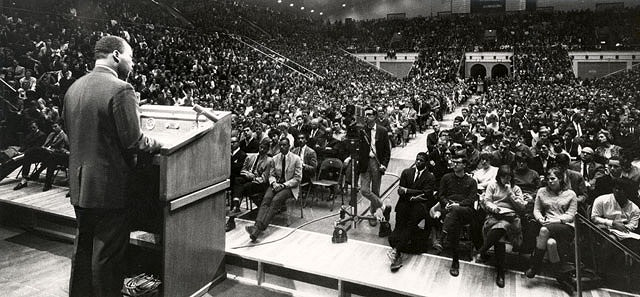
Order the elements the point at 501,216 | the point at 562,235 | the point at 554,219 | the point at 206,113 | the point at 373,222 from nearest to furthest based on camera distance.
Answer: the point at 206,113, the point at 562,235, the point at 554,219, the point at 501,216, the point at 373,222

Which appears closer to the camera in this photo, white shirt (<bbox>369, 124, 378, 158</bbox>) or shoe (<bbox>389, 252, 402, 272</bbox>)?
shoe (<bbox>389, 252, 402, 272</bbox>)

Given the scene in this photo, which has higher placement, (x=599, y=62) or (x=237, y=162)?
(x=599, y=62)

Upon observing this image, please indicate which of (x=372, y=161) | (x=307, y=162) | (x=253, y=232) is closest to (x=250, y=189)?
(x=307, y=162)

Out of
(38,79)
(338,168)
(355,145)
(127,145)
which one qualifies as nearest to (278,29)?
(38,79)

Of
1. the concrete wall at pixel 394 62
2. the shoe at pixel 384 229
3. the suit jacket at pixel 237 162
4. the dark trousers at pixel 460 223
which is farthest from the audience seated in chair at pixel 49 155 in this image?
the concrete wall at pixel 394 62

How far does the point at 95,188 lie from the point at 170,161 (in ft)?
1.66

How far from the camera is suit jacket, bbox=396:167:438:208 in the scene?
4.55m

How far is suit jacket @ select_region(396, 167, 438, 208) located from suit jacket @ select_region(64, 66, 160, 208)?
3.04 m

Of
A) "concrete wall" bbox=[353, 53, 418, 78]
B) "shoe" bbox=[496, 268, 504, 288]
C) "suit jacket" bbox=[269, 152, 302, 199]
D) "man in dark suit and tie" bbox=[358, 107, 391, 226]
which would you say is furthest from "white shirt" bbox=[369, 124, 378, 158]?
"concrete wall" bbox=[353, 53, 418, 78]

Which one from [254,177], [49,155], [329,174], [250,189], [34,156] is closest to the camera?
[250,189]

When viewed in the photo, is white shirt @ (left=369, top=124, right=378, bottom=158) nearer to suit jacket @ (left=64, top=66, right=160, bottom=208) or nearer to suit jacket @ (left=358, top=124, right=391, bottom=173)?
suit jacket @ (left=358, top=124, right=391, bottom=173)

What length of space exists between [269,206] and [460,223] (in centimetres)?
200

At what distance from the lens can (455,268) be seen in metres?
3.67

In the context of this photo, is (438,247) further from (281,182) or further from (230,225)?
(230,225)
